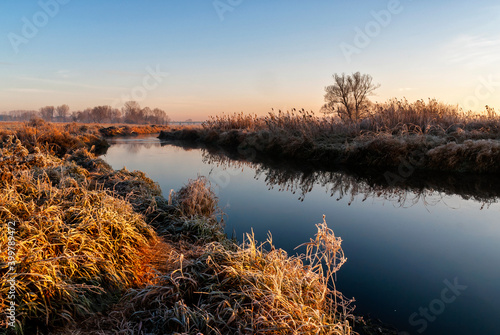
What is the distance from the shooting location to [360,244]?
4.26 meters

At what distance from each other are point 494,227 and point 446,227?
2.42 feet

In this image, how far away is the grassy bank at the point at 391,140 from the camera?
8.48 metres

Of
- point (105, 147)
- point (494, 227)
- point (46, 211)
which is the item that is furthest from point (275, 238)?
point (105, 147)

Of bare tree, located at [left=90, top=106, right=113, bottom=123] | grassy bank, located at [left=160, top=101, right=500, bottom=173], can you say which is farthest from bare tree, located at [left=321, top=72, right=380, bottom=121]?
bare tree, located at [left=90, top=106, right=113, bottom=123]

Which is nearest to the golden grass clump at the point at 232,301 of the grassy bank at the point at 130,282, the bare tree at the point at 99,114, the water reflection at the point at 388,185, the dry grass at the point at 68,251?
the grassy bank at the point at 130,282

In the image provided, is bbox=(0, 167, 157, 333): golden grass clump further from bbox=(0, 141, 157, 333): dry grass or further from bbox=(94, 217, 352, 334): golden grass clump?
bbox=(94, 217, 352, 334): golden grass clump

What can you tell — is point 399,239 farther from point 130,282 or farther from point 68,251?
point 68,251

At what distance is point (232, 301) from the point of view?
2.36 m

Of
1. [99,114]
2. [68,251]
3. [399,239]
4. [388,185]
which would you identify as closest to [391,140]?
[388,185]

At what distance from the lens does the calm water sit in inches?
111

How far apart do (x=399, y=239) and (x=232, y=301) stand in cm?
313

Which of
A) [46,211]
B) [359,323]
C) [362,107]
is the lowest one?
[359,323]

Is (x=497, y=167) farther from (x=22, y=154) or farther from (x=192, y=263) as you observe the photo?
(x=22, y=154)

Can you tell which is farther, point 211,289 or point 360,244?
point 360,244
